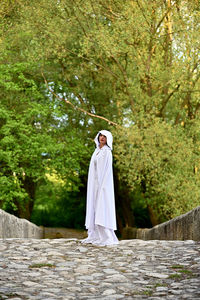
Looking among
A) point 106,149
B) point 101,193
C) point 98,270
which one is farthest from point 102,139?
point 98,270

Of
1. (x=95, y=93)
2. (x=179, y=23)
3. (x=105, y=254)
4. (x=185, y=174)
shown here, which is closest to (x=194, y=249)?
(x=105, y=254)

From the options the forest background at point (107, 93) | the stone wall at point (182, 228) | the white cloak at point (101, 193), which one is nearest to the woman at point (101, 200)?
the white cloak at point (101, 193)

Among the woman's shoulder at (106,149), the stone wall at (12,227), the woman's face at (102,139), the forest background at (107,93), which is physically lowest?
the stone wall at (12,227)

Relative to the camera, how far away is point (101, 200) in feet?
33.1

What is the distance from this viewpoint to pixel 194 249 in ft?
28.8

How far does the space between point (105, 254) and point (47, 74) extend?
56.1ft

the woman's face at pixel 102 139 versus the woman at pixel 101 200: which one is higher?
the woman's face at pixel 102 139

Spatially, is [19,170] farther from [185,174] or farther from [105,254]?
[105,254]

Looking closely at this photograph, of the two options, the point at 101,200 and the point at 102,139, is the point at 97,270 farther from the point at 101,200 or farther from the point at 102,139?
the point at 102,139

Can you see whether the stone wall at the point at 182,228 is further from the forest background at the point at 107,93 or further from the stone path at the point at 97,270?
the forest background at the point at 107,93

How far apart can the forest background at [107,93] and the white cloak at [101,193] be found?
822 cm

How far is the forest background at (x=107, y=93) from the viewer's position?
18766 millimetres

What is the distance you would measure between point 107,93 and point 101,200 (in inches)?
556

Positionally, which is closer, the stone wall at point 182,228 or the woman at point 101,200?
the woman at point 101,200
